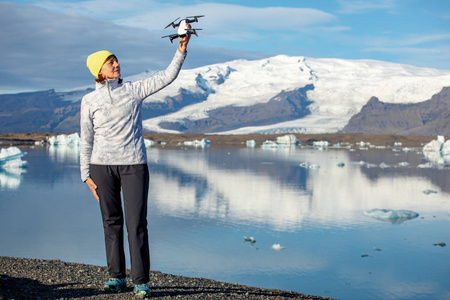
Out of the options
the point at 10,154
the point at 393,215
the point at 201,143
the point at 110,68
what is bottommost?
the point at 201,143

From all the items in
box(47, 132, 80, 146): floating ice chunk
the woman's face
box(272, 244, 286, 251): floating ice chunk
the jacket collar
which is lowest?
box(272, 244, 286, 251): floating ice chunk

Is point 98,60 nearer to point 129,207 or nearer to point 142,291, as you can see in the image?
point 129,207

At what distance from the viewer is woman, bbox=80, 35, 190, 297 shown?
15.5 ft

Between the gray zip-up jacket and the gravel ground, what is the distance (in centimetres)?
127

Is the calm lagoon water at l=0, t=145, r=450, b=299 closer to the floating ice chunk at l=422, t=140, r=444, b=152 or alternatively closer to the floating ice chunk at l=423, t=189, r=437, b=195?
the floating ice chunk at l=423, t=189, r=437, b=195

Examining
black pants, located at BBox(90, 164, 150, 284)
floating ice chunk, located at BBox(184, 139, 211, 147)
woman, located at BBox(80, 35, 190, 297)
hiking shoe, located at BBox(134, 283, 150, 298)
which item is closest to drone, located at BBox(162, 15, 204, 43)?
woman, located at BBox(80, 35, 190, 297)

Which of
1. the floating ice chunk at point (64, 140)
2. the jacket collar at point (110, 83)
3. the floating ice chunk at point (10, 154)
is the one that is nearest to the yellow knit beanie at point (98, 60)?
the jacket collar at point (110, 83)

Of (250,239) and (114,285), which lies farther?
(250,239)

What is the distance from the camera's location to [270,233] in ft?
42.9

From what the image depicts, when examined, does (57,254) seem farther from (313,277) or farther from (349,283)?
(349,283)

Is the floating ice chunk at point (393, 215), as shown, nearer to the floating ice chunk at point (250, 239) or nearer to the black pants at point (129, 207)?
the floating ice chunk at point (250, 239)

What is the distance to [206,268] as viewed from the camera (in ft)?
31.7

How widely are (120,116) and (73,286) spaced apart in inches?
75.0

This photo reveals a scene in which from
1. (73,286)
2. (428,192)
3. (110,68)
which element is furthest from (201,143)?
(110,68)
